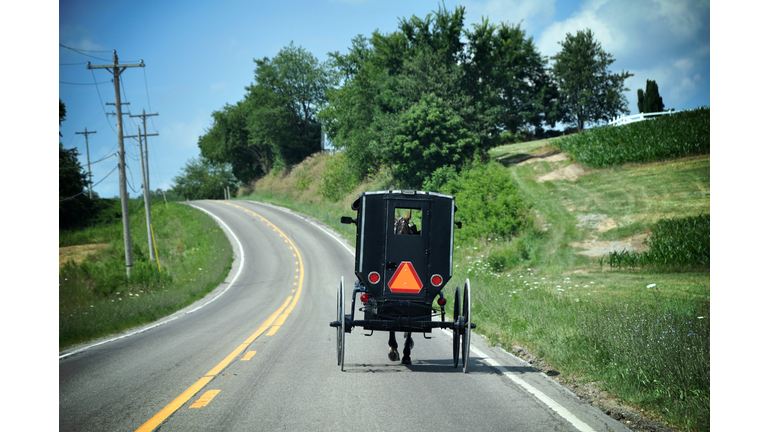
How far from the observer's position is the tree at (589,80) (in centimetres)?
6669

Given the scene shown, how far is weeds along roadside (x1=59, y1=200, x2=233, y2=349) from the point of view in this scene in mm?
13383

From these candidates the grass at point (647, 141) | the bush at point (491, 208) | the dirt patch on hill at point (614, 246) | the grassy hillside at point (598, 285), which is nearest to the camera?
the grassy hillside at point (598, 285)

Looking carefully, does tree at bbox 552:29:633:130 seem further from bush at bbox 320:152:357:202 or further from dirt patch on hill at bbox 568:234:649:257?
dirt patch on hill at bbox 568:234:649:257

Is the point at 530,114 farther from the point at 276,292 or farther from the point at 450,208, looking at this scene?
the point at 450,208

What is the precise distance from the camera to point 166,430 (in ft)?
14.4

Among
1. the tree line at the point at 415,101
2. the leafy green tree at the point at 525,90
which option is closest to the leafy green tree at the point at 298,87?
the tree line at the point at 415,101

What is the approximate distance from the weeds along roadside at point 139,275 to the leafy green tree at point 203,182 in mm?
41829

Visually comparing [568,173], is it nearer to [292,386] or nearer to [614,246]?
[614,246]

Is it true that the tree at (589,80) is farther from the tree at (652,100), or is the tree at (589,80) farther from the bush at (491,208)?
the bush at (491,208)

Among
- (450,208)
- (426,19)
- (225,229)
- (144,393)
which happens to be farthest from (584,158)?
(144,393)

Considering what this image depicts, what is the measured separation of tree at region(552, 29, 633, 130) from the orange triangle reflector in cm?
6962

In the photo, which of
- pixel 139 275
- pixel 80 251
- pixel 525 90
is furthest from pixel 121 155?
Result: pixel 525 90

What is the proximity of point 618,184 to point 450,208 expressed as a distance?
90.5 ft

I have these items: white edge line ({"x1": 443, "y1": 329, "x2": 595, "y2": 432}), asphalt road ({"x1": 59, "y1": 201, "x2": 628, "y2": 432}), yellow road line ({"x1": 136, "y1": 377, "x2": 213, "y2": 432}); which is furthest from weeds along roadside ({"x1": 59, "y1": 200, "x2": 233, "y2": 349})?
white edge line ({"x1": 443, "y1": 329, "x2": 595, "y2": 432})
